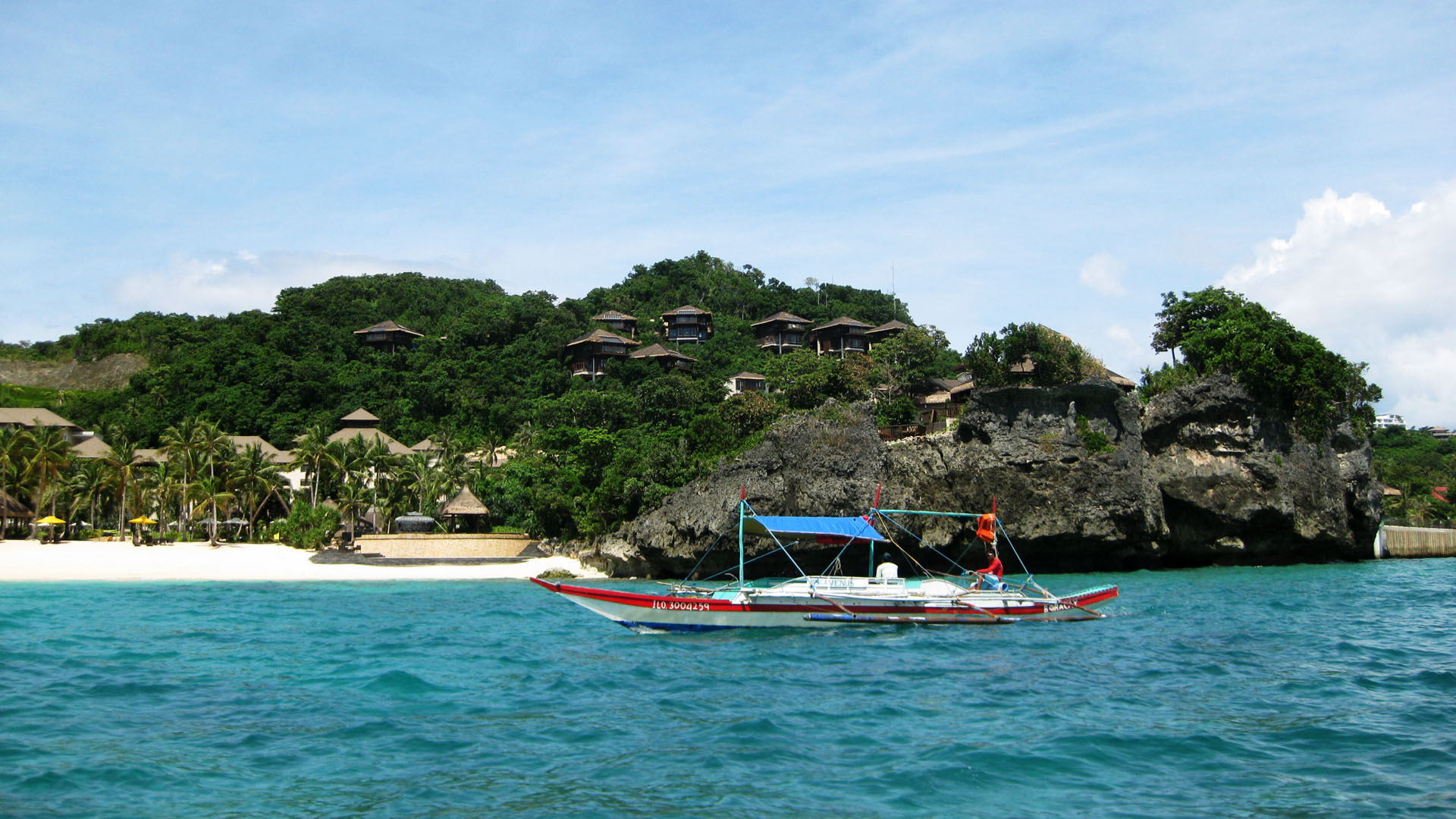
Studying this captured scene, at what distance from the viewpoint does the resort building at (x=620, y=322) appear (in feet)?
253

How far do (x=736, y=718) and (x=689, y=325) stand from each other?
219 ft

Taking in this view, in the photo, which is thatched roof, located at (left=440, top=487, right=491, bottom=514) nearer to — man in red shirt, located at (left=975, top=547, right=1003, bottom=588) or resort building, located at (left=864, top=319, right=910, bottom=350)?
man in red shirt, located at (left=975, top=547, right=1003, bottom=588)

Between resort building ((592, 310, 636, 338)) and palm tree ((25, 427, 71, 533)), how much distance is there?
3910 cm

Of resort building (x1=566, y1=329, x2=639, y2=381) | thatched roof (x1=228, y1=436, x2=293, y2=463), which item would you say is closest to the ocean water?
thatched roof (x1=228, y1=436, x2=293, y2=463)

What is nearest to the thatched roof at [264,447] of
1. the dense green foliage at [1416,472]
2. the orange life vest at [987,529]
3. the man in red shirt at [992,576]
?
the orange life vest at [987,529]

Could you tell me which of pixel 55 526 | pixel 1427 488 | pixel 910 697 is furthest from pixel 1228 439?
pixel 55 526

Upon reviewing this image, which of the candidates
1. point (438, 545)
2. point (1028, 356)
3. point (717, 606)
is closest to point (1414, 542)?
point (1028, 356)

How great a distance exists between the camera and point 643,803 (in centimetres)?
943

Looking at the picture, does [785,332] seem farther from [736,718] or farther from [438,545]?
[736,718]

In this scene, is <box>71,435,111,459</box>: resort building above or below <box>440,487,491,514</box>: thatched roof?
above

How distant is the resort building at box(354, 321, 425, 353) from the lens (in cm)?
7269

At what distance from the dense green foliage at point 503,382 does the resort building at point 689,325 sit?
2.07 m

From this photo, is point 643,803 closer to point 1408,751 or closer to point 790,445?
point 1408,751

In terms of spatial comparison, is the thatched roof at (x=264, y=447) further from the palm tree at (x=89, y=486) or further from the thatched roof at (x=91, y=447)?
the palm tree at (x=89, y=486)
